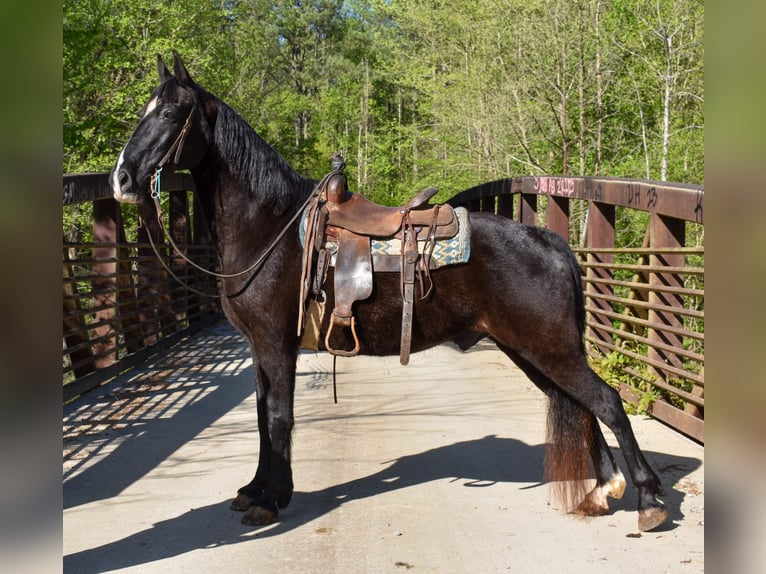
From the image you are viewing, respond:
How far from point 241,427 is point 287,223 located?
2696 mm

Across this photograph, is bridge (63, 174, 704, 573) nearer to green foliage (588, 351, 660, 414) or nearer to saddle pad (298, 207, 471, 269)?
green foliage (588, 351, 660, 414)

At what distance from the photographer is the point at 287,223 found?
4.55 meters

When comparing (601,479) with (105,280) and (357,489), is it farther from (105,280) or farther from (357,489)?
(105,280)

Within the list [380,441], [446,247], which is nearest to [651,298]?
[380,441]

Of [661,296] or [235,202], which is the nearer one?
[235,202]

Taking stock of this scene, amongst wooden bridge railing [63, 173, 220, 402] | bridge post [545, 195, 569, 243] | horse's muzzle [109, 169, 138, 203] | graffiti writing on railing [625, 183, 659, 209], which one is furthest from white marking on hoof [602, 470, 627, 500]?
bridge post [545, 195, 569, 243]

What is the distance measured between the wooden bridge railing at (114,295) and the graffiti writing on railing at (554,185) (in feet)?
14.3

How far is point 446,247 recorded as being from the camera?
431cm

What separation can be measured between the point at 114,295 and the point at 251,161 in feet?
17.7

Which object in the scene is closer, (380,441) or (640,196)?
(380,441)
